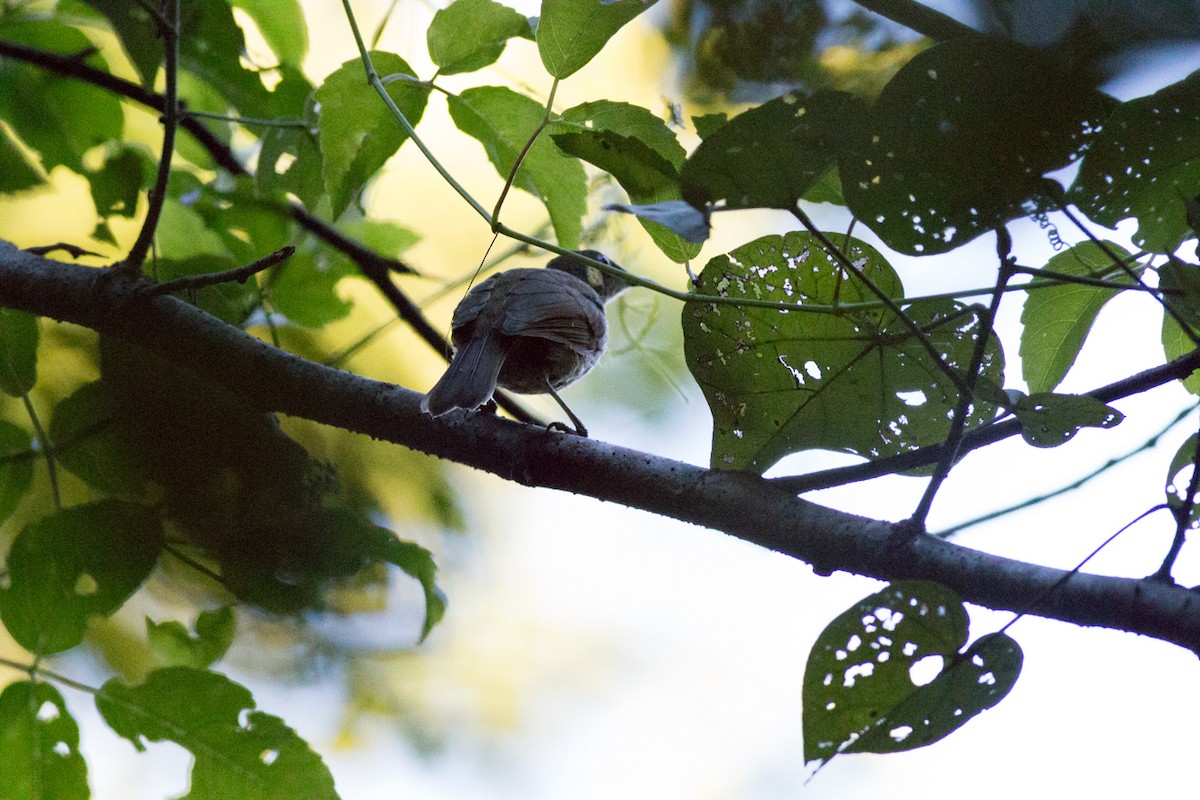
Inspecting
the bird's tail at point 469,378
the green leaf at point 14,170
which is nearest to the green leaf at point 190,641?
the bird's tail at point 469,378

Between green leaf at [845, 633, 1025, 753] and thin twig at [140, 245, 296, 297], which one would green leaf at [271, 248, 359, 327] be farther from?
green leaf at [845, 633, 1025, 753]

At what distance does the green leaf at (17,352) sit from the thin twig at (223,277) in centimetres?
26

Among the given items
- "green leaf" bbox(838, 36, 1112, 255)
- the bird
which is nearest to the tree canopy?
"green leaf" bbox(838, 36, 1112, 255)

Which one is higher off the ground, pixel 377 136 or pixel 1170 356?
pixel 377 136

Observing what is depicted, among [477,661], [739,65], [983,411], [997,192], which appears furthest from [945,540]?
[477,661]

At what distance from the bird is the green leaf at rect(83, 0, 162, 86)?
28.8 inches

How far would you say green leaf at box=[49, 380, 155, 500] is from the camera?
4.92 ft

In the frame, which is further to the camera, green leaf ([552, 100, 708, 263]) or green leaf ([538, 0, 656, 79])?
green leaf ([538, 0, 656, 79])

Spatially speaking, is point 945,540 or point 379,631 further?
point 379,631

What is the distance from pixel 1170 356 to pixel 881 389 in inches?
14.9

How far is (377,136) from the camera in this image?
53.8 inches

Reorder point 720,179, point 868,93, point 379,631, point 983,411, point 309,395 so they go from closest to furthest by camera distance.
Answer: point 720,179
point 868,93
point 983,411
point 309,395
point 379,631

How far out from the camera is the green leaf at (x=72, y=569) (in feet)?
4.58

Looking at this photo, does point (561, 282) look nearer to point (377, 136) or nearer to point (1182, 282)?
point (377, 136)
